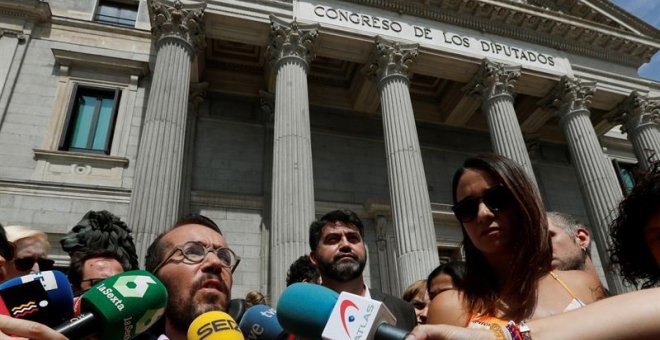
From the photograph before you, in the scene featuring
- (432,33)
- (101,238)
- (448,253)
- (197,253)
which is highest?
(432,33)

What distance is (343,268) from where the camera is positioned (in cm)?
400

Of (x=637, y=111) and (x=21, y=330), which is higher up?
(x=637, y=111)

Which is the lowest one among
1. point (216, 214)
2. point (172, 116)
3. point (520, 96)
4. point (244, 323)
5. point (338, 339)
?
point (338, 339)

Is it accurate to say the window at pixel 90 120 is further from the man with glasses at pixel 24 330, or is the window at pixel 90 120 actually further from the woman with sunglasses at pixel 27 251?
the man with glasses at pixel 24 330

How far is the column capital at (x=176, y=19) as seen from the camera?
12.0 meters

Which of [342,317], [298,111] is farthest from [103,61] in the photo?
[342,317]

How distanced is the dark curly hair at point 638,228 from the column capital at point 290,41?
10.7 m

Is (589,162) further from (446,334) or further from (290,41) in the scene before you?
(446,334)

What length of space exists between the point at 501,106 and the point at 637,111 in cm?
658

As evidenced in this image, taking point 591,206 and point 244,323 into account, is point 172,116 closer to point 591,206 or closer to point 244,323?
point 244,323

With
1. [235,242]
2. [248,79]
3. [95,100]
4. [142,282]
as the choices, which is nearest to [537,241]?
[142,282]

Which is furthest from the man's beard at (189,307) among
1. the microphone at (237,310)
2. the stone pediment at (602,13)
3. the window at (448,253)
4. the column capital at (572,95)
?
the stone pediment at (602,13)

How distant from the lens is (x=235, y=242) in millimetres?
13672

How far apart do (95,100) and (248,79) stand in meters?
5.28
